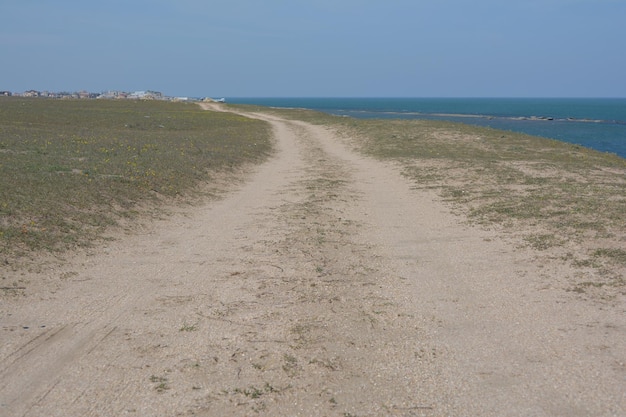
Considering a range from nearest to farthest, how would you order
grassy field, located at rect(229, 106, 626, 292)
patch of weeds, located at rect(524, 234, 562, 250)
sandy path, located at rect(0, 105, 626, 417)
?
sandy path, located at rect(0, 105, 626, 417) < grassy field, located at rect(229, 106, 626, 292) < patch of weeds, located at rect(524, 234, 562, 250)

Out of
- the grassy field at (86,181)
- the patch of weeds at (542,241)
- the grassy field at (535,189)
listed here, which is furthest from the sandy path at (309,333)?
the grassy field at (86,181)

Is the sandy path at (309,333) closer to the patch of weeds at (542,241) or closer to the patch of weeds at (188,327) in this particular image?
the patch of weeds at (188,327)

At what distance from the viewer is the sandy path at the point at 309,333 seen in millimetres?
5473

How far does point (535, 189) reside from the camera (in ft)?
56.7

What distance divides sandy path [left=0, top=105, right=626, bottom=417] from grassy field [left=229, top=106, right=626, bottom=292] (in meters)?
0.92

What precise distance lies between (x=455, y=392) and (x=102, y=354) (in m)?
3.72

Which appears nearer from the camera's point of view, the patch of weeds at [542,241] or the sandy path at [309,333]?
the sandy path at [309,333]

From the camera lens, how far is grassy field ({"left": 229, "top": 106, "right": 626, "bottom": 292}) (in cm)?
1056

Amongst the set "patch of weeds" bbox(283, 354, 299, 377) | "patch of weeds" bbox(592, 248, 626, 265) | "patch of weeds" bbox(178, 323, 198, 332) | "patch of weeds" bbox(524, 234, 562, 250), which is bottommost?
"patch of weeds" bbox(178, 323, 198, 332)

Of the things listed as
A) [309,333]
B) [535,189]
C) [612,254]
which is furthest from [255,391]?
[535,189]

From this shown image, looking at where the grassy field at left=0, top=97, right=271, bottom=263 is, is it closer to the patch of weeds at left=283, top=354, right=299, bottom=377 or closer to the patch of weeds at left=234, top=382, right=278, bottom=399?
the patch of weeds at left=283, top=354, right=299, bottom=377

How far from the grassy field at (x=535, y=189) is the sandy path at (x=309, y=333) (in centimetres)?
92

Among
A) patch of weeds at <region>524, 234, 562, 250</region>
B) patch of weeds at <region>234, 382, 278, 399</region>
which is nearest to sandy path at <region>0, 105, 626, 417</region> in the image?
patch of weeds at <region>234, 382, 278, 399</region>

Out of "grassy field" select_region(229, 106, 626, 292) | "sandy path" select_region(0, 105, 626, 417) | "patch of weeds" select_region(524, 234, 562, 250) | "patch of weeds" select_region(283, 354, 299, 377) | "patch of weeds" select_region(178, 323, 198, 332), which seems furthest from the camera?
"patch of weeds" select_region(524, 234, 562, 250)
